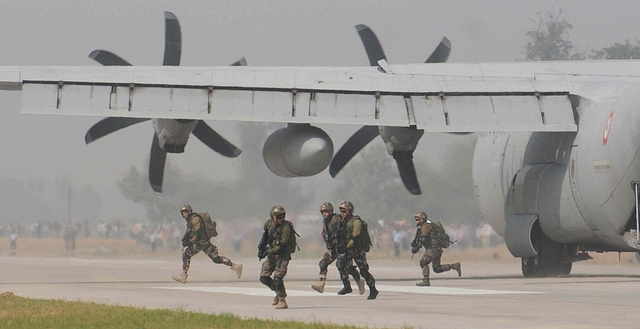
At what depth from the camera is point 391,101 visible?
2562cm

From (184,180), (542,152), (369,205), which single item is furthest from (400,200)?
(542,152)

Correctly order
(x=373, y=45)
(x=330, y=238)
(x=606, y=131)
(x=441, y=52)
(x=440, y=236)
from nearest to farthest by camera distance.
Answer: (x=330, y=238) → (x=606, y=131) → (x=440, y=236) → (x=373, y=45) → (x=441, y=52)

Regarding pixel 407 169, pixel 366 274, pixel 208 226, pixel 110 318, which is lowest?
pixel 110 318

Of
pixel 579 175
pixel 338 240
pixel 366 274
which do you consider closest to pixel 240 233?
pixel 579 175

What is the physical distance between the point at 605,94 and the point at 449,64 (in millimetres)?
3979

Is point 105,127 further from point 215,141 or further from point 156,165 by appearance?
point 215,141

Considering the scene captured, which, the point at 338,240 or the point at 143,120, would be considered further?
the point at 143,120

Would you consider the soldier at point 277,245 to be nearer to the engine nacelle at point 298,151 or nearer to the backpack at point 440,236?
the engine nacelle at point 298,151

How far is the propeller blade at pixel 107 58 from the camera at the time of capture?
27.9 meters

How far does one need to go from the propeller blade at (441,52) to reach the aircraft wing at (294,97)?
3832mm

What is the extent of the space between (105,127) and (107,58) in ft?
5.45

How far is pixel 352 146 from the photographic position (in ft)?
97.2

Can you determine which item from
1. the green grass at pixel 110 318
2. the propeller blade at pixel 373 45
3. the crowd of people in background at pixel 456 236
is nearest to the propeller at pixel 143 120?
the propeller blade at pixel 373 45

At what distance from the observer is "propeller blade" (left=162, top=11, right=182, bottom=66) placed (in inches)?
1099
